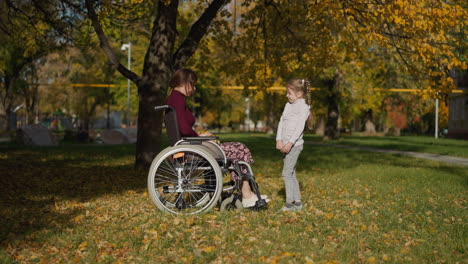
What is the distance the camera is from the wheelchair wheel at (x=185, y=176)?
5.80 m

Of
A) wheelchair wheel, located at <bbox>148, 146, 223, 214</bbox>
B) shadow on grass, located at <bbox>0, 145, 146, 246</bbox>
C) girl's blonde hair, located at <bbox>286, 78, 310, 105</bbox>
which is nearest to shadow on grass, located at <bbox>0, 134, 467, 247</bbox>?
shadow on grass, located at <bbox>0, 145, 146, 246</bbox>

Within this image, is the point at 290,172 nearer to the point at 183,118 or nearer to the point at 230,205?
the point at 230,205

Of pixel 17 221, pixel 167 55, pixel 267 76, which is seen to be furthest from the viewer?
pixel 267 76

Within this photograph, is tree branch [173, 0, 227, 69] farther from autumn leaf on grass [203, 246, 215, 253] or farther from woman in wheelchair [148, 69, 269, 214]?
autumn leaf on grass [203, 246, 215, 253]

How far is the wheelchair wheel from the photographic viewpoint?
19.0 ft

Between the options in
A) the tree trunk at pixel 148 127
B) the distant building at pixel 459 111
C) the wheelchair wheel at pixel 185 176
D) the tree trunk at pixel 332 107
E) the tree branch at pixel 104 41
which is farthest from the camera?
the distant building at pixel 459 111

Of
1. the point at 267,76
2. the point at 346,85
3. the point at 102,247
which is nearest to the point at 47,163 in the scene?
the point at 267,76

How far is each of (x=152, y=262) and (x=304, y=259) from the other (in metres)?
1.10

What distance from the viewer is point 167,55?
11789mm

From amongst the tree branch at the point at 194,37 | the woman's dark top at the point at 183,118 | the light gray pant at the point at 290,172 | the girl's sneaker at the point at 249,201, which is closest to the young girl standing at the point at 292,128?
the light gray pant at the point at 290,172

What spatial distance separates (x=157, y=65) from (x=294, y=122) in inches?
236

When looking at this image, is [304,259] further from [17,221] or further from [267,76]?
[267,76]

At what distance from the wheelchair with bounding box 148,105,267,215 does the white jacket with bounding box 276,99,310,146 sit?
0.57 m

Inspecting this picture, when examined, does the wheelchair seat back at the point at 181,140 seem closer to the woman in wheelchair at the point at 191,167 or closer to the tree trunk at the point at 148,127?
the woman in wheelchair at the point at 191,167
